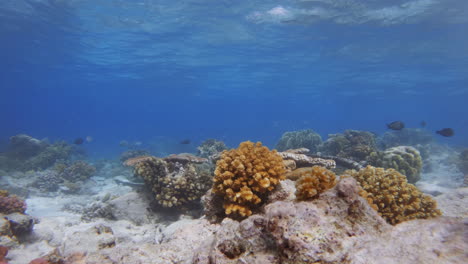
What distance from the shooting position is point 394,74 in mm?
38844

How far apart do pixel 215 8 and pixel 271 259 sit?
22.7 m

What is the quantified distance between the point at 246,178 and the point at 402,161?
8988 mm

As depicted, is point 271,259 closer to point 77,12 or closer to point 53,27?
point 77,12

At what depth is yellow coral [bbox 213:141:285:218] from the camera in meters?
4.34

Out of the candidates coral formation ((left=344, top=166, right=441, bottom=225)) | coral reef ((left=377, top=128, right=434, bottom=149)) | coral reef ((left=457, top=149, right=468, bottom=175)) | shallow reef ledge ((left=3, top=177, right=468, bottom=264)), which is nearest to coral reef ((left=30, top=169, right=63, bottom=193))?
shallow reef ledge ((left=3, top=177, right=468, bottom=264))

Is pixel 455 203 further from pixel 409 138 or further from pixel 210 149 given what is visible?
pixel 409 138

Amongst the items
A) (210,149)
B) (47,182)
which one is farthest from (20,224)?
(210,149)

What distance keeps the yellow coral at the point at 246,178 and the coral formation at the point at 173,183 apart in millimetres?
2390

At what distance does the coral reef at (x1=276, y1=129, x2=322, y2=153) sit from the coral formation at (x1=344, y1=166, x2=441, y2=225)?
36.5ft

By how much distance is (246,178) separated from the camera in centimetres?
459

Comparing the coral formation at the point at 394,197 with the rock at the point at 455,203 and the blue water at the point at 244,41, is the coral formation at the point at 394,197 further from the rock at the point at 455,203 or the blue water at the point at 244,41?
the blue water at the point at 244,41

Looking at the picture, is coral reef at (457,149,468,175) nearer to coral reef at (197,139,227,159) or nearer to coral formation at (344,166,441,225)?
coral formation at (344,166,441,225)

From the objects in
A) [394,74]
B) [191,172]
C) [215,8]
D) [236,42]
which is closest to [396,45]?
[394,74]

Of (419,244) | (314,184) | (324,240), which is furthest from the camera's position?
(314,184)
